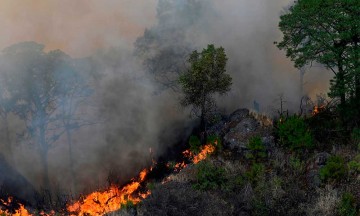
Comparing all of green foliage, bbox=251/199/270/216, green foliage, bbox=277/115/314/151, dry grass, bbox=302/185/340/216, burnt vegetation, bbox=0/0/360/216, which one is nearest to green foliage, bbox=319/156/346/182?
burnt vegetation, bbox=0/0/360/216

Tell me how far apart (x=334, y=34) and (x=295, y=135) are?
15.7ft

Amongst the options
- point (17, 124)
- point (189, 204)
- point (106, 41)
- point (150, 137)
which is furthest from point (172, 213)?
point (106, 41)

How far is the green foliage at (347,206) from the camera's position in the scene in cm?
1398

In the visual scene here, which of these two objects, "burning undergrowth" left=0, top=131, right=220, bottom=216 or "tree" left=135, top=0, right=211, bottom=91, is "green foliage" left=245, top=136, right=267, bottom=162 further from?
"tree" left=135, top=0, right=211, bottom=91

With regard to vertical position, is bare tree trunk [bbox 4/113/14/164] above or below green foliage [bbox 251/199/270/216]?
above

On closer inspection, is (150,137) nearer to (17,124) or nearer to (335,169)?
(17,124)

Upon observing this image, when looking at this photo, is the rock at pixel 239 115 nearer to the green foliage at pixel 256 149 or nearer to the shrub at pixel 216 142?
the shrub at pixel 216 142

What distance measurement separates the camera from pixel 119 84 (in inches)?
1204

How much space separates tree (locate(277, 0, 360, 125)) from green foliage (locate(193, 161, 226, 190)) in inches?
241

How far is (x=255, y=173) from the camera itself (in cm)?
1700

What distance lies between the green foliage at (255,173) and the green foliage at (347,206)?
336 centimetres

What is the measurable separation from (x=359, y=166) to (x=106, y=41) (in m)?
26.5

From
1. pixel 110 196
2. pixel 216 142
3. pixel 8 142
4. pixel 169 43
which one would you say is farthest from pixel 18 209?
pixel 169 43

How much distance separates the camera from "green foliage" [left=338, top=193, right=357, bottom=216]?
13977 mm
